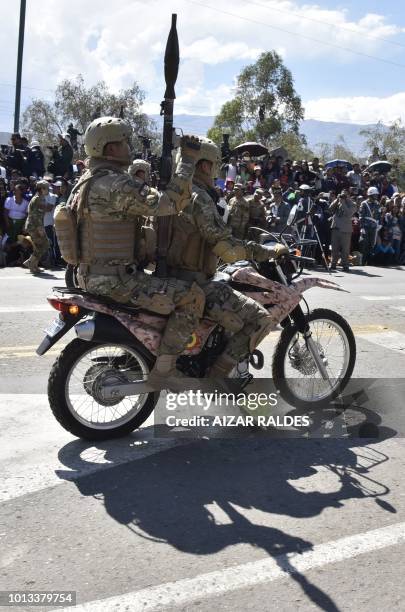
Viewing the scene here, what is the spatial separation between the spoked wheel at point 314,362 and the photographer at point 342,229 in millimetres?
10434

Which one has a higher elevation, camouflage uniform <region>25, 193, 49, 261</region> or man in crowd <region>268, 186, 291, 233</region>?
man in crowd <region>268, 186, 291, 233</region>

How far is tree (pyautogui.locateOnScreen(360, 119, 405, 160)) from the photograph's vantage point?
181 ft

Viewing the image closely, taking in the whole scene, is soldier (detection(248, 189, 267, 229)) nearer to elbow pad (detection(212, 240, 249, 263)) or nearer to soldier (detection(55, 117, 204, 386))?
elbow pad (detection(212, 240, 249, 263))

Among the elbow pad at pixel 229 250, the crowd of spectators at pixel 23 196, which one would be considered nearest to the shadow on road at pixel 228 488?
the elbow pad at pixel 229 250

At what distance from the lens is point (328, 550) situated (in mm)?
3506

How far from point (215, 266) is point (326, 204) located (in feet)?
43.8

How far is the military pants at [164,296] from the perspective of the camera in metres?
4.57

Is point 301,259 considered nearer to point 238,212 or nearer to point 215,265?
point 215,265

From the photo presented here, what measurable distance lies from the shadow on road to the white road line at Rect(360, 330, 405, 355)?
3.02 m

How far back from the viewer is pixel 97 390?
15.3ft

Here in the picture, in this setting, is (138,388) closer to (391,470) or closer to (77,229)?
(77,229)

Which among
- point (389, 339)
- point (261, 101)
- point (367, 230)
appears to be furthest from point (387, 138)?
point (389, 339)

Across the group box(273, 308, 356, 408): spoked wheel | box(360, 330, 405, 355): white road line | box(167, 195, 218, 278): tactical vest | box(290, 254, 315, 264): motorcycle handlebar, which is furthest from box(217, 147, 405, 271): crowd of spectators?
box(167, 195, 218, 278): tactical vest

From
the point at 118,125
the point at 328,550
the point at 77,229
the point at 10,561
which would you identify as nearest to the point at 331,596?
the point at 328,550
